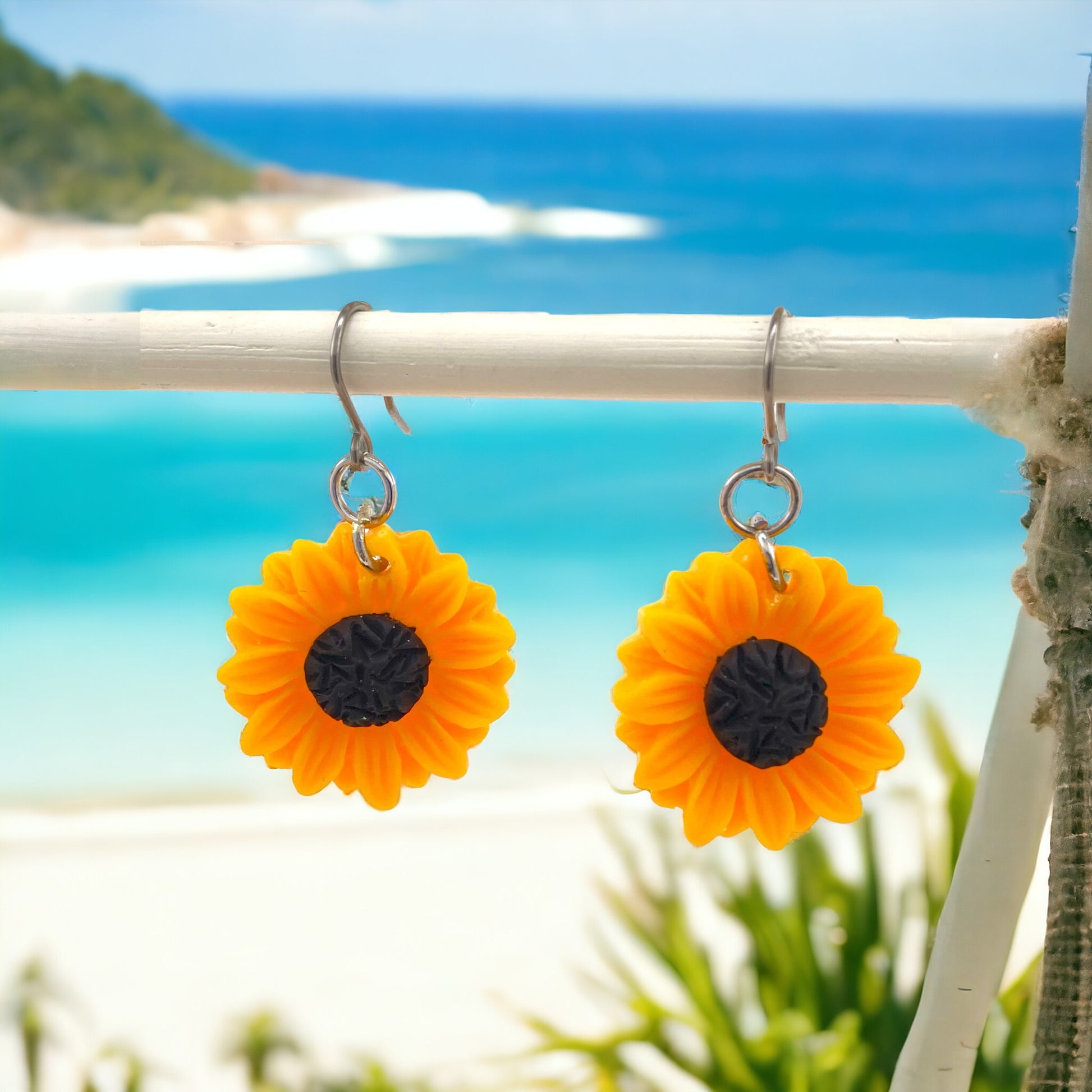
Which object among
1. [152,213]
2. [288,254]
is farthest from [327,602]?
[152,213]

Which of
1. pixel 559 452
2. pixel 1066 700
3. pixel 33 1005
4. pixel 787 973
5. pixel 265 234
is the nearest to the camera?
pixel 1066 700

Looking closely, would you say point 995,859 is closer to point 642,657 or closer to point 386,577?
point 642,657

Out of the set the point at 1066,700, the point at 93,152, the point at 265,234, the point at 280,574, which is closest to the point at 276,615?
the point at 280,574

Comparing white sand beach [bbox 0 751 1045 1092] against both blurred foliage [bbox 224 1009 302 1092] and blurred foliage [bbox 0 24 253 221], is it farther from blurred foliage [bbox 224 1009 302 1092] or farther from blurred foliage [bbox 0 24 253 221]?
blurred foliage [bbox 0 24 253 221]

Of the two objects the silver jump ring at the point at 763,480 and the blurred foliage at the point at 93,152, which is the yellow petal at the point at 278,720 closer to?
the silver jump ring at the point at 763,480

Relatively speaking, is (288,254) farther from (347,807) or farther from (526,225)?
(347,807)

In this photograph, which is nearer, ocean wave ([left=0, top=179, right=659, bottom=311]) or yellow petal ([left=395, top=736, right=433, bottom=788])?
yellow petal ([left=395, top=736, right=433, bottom=788])

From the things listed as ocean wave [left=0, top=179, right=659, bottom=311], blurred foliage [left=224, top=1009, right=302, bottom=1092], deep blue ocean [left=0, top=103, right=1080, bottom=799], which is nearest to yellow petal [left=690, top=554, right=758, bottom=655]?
deep blue ocean [left=0, top=103, right=1080, bottom=799]
